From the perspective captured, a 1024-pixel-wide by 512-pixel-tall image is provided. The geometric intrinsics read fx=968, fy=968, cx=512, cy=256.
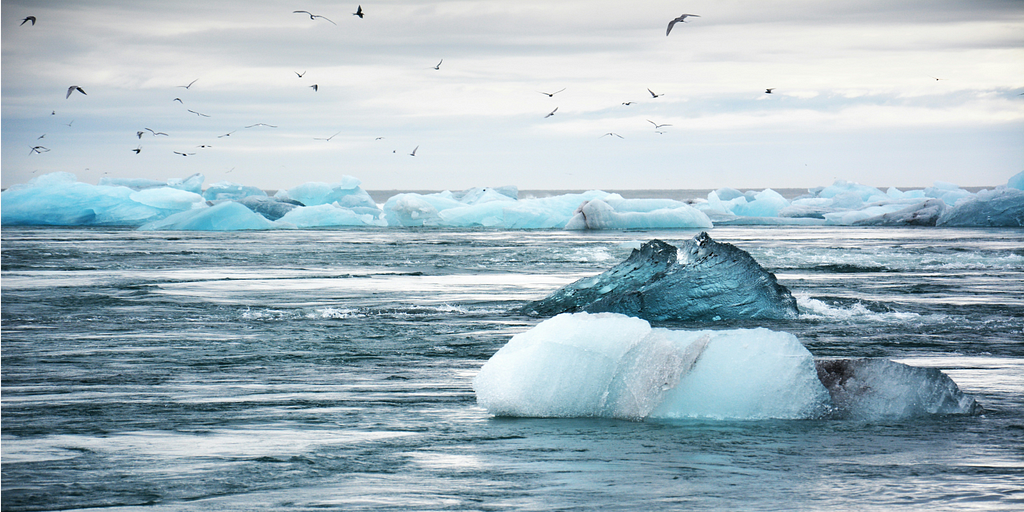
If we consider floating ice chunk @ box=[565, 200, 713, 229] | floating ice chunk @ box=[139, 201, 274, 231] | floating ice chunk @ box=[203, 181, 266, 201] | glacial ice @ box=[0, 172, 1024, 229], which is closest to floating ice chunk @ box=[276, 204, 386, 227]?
glacial ice @ box=[0, 172, 1024, 229]

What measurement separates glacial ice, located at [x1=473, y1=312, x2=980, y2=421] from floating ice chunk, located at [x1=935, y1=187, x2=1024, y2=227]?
35.1 metres

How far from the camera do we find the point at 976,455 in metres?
4.59

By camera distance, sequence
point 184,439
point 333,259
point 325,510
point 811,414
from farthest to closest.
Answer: point 333,259
point 811,414
point 184,439
point 325,510

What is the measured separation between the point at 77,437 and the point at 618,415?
2.89m

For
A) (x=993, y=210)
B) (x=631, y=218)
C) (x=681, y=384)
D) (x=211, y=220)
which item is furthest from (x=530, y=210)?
(x=681, y=384)

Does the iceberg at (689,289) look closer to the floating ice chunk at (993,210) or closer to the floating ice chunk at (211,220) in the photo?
the floating ice chunk at (211,220)

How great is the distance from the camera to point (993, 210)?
36906 mm

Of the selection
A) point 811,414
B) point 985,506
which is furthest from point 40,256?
point 985,506

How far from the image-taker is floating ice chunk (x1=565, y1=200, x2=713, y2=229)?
122 ft

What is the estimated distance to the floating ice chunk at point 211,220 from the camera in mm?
35812

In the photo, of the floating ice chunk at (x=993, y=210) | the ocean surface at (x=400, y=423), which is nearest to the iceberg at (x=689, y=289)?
the ocean surface at (x=400, y=423)

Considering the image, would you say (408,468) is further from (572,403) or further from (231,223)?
(231,223)

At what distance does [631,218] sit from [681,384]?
33.5 m

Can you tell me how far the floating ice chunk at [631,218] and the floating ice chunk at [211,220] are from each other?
41.4 feet
